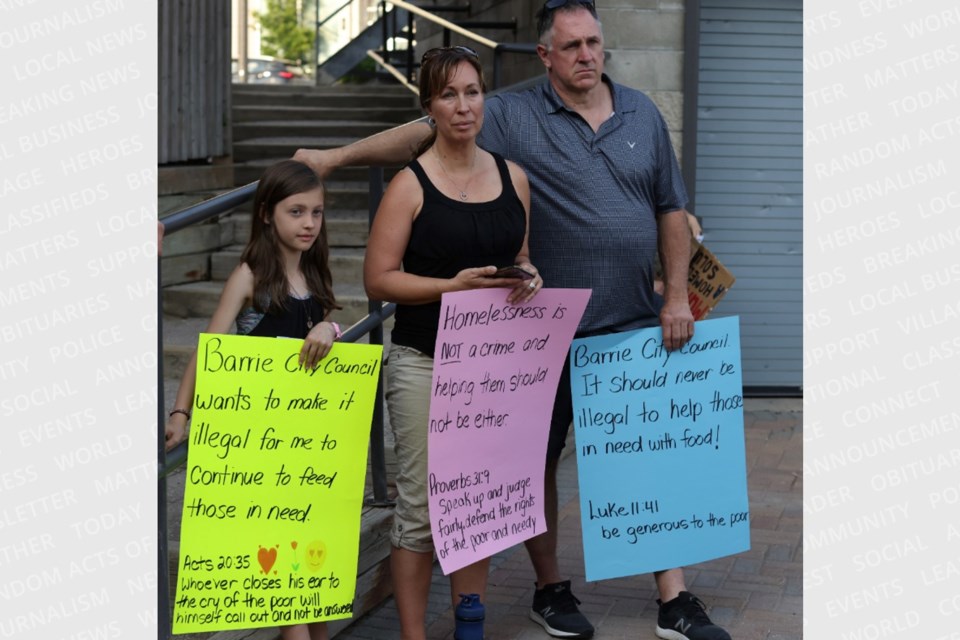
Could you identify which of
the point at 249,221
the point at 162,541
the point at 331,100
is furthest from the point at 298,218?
the point at 331,100

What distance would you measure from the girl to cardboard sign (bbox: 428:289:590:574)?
1.25 ft

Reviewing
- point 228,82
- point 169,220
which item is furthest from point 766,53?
point 169,220

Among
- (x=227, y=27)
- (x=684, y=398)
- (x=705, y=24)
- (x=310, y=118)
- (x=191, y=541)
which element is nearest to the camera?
(x=191, y=541)

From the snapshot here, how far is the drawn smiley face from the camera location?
3.95 metres

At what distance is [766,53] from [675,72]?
1008 millimetres

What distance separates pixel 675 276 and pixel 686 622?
3.74 feet

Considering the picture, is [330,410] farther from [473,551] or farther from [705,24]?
[705,24]

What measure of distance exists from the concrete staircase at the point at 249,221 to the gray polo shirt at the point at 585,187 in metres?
0.78

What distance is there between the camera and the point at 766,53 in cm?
829

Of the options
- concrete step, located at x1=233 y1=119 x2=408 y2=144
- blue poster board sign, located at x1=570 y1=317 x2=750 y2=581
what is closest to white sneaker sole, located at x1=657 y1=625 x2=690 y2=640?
blue poster board sign, located at x1=570 y1=317 x2=750 y2=581

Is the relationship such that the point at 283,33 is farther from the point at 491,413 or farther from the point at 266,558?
the point at 266,558

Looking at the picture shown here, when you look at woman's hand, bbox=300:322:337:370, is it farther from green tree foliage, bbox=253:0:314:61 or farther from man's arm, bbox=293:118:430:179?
green tree foliage, bbox=253:0:314:61

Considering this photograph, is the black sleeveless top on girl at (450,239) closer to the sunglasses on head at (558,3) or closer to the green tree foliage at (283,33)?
the sunglasses on head at (558,3)

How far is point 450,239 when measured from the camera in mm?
3926
